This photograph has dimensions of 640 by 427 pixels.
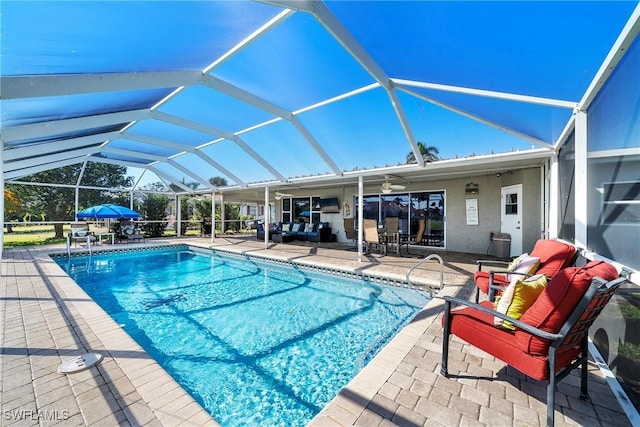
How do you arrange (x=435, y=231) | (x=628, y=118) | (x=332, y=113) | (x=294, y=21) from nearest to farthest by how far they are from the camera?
(x=628, y=118)
(x=294, y=21)
(x=332, y=113)
(x=435, y=231)

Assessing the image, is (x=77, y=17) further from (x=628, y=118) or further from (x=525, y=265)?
(x=525, y=265)

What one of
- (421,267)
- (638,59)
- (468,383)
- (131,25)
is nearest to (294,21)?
(131,25)

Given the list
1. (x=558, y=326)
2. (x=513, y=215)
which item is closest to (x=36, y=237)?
(x=558, y=326)

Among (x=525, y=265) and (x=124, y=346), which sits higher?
(x=525, y=265)

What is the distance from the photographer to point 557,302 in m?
1.79

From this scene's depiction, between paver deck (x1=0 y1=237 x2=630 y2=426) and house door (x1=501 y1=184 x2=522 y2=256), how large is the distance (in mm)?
6073

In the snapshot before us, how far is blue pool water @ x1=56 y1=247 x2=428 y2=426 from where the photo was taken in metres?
2.92

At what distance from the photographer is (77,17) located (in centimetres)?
238

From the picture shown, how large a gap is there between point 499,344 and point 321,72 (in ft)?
14.7

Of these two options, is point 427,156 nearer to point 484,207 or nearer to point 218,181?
point 484,207

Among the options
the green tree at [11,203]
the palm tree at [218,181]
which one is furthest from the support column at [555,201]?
the green tree at [11,203]

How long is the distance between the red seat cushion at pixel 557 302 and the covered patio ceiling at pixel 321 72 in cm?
200

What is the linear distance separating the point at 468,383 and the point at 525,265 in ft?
7.10

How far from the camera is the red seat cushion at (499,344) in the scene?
184 centimetres
